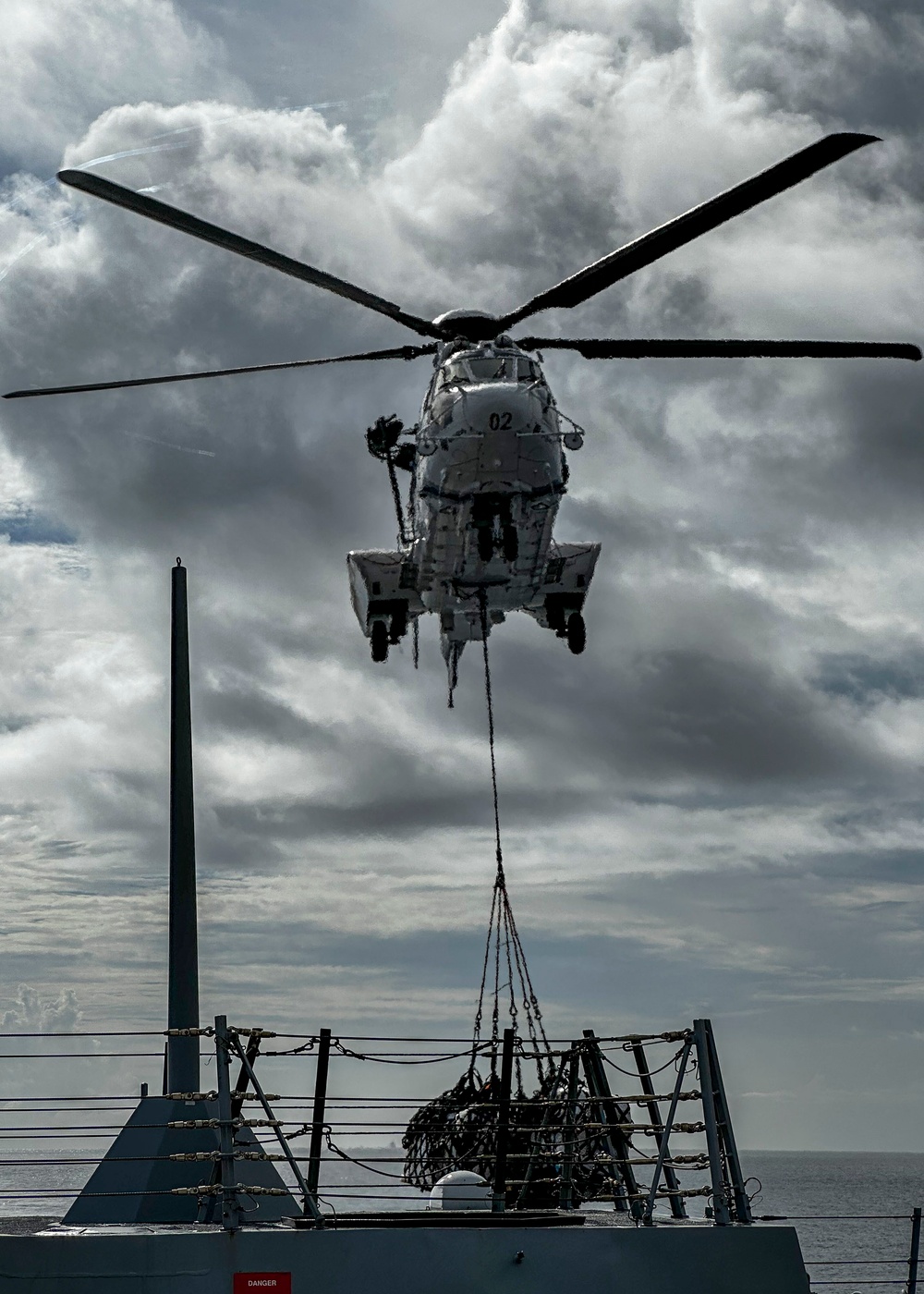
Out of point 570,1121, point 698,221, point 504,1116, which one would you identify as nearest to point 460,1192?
point 570,1121

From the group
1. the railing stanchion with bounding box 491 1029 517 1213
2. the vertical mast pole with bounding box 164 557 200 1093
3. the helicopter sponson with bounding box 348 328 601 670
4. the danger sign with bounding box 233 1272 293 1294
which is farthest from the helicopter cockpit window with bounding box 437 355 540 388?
the danger sign with bounding box 233 1272 293 1294

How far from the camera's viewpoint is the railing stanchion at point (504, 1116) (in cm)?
1234

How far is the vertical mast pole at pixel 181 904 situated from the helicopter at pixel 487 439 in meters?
8.39

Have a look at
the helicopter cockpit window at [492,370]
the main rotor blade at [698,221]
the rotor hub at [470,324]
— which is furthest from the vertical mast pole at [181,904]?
the rotor hub at [470,324]

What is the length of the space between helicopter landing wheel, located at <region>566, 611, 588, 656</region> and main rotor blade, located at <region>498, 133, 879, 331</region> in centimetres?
634

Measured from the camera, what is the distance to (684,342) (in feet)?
84.9

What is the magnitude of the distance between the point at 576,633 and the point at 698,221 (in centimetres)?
948

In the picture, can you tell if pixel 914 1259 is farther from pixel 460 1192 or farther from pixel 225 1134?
pixel 225 1134

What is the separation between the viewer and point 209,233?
24062 millimetres

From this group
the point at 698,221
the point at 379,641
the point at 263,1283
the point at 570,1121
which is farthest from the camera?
the point at 379,641

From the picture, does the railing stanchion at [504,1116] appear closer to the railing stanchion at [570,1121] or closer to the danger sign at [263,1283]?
the railing stanchion at [570,1121]

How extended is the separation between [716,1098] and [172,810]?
728cm

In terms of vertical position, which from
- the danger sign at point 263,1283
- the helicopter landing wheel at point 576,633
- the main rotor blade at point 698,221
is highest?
the main rotor blade at point 698,221

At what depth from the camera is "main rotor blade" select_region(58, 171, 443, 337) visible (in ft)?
74.4
